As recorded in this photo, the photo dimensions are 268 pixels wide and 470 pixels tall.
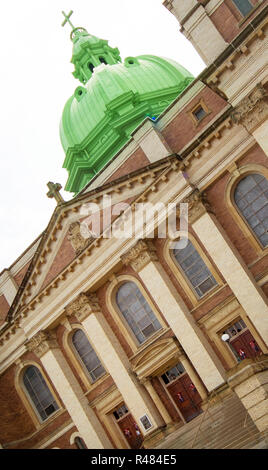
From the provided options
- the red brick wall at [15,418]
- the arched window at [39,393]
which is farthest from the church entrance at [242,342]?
the arched window at [39,393]

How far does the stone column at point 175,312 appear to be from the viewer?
21.3 meters

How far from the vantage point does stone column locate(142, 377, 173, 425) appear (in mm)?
22719

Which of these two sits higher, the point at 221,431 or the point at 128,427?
the point at 128,427

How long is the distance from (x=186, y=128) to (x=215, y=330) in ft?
Answer: 26.7

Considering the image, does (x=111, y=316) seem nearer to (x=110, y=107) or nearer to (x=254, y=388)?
(x=254, y=388)

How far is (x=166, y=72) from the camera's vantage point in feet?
122

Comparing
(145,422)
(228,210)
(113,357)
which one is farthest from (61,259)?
(228,210)

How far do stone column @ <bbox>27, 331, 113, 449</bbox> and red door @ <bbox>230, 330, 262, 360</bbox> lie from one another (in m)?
7.31

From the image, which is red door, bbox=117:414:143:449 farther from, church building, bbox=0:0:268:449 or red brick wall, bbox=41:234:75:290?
red brick wall, bbox=41:234:75:290

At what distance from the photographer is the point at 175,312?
22344mm

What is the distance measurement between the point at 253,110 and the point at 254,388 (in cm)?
966

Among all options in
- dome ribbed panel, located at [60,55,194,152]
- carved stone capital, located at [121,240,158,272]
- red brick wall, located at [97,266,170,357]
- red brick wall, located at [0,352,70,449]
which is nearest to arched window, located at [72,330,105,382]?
red brick wall, located at [97,266,170,357]

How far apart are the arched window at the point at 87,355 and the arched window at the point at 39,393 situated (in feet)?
8.65

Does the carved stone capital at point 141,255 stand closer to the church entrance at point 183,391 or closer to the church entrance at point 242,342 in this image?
the church entrance at point 242,342
